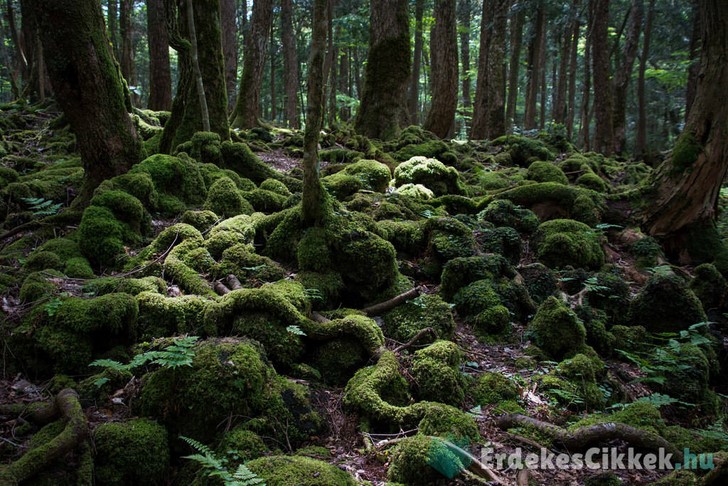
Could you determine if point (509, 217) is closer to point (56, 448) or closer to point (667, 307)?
point (667, 307)

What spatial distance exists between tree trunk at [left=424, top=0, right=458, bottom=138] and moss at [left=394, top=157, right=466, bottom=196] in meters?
4.13

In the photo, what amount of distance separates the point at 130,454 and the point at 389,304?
2814mm

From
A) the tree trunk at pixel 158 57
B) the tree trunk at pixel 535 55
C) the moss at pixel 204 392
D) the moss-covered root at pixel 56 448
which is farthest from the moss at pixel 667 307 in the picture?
the tree trunk at pixel 535 55

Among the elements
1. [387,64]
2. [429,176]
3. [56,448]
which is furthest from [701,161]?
[56,448]

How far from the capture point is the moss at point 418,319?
476 centimetres

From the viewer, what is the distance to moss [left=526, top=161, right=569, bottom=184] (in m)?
9.49

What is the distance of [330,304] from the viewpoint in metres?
5.02

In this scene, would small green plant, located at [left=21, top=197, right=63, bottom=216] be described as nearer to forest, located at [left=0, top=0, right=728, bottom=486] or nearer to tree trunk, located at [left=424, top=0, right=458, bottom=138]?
forest, located at [left=0, top=0, right=728, bottom=486]

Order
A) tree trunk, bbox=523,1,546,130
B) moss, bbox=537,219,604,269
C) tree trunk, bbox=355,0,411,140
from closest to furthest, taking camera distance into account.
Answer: moss, bbox=537,219,604,269, tree trunk, bbox=355,0,411,140, tree trunk, bbox=523,1,546,130

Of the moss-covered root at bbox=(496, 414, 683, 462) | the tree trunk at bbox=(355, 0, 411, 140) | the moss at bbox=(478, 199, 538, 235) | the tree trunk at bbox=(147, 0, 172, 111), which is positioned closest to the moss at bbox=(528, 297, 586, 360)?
the moss-covered root at bbox=(496, 414, 683, 462)

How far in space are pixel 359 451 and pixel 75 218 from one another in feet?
15.3

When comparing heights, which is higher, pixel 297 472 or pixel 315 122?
pixel 315 122

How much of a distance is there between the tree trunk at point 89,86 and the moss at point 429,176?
4539mm

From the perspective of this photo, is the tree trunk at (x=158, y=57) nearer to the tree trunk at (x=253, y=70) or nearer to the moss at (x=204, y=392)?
the tree trunk at (x=253, y=70)
